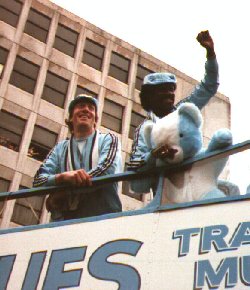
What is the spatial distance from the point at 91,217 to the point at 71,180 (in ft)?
1.04

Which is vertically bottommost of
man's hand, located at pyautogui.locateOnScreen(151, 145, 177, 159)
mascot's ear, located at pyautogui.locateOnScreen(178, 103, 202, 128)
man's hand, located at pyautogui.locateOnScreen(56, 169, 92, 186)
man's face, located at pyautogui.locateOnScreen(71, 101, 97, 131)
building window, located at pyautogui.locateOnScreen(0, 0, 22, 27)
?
man's hand, located at pyautogui.locateOnScreen(56, 169, 92, 186)

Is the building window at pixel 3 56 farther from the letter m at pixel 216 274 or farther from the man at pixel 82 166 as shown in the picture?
the letter m at pixel 216 274

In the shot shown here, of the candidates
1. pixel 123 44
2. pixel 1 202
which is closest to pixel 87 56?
pixel 123 44

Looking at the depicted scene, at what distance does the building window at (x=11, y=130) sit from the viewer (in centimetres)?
1989

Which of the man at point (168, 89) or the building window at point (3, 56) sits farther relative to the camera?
the building window at point (3, 56)

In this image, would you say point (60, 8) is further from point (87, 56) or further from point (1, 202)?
point (1, 202)

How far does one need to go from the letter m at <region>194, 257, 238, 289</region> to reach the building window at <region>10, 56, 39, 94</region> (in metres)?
19.3

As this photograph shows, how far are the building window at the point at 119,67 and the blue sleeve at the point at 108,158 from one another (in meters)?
20.7

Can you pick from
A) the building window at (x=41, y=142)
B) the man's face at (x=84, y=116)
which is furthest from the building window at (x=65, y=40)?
the man's face at (x=84, y=116)

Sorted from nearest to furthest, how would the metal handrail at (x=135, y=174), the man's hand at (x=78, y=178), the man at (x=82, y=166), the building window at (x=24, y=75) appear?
the metal handrail at (x=135, y=174) → the man's hand at (x=78, y=178) → the man at (x=82, y=166) → the building window at (x=24, y=75)

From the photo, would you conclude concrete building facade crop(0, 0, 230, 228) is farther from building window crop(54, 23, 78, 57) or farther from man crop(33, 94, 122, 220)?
man crop(33, 94, 122, 220)

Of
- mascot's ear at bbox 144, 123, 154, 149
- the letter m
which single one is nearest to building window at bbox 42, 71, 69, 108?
mascot's ear at bbox 144, 123, 154, 149

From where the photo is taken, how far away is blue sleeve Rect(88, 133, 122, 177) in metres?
3.80

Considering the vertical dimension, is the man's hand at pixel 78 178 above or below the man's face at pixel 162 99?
below
